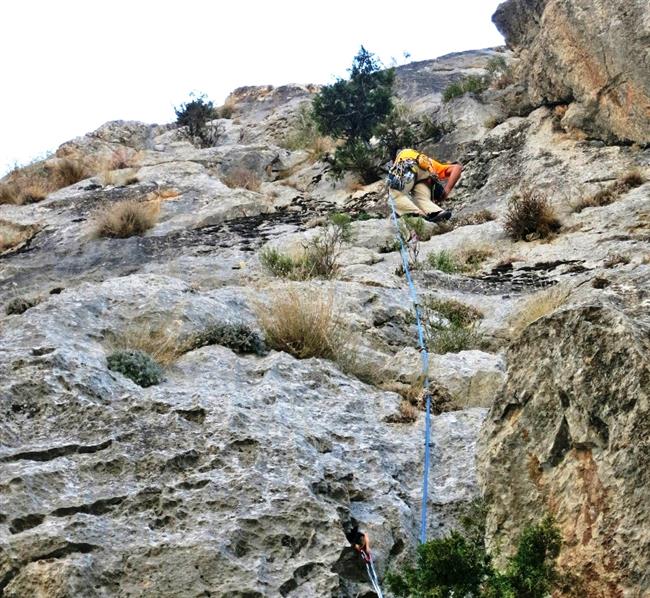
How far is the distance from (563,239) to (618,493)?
29.0ft

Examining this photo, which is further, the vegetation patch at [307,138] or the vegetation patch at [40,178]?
the vegetation patch at [307,138]

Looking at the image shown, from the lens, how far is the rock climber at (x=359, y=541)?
3801mm

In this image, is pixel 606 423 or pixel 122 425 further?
pixel 122 425

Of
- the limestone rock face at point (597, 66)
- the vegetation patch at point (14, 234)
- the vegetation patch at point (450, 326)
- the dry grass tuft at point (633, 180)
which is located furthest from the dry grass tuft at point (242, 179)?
the vegetation patch at point (450, 326)

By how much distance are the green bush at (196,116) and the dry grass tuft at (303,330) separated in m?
20.8

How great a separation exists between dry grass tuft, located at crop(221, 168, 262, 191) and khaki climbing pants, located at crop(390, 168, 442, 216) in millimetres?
4465

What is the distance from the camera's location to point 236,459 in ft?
14.3

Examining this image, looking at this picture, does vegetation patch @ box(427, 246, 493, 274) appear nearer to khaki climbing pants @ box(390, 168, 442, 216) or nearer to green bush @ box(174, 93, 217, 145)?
khaki climbing pants @ box(390, 168, 442, 216)

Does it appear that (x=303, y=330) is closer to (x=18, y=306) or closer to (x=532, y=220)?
(x=18, y=306)

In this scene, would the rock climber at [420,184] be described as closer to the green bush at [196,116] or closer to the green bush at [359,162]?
the green bush at [359,162]

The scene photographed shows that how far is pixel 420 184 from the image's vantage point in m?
15.5

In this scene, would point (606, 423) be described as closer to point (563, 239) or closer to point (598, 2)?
point (563, 239)

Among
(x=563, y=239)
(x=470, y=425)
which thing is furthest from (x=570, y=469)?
(x=563, y=239)

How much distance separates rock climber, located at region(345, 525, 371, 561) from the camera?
3801 mm
